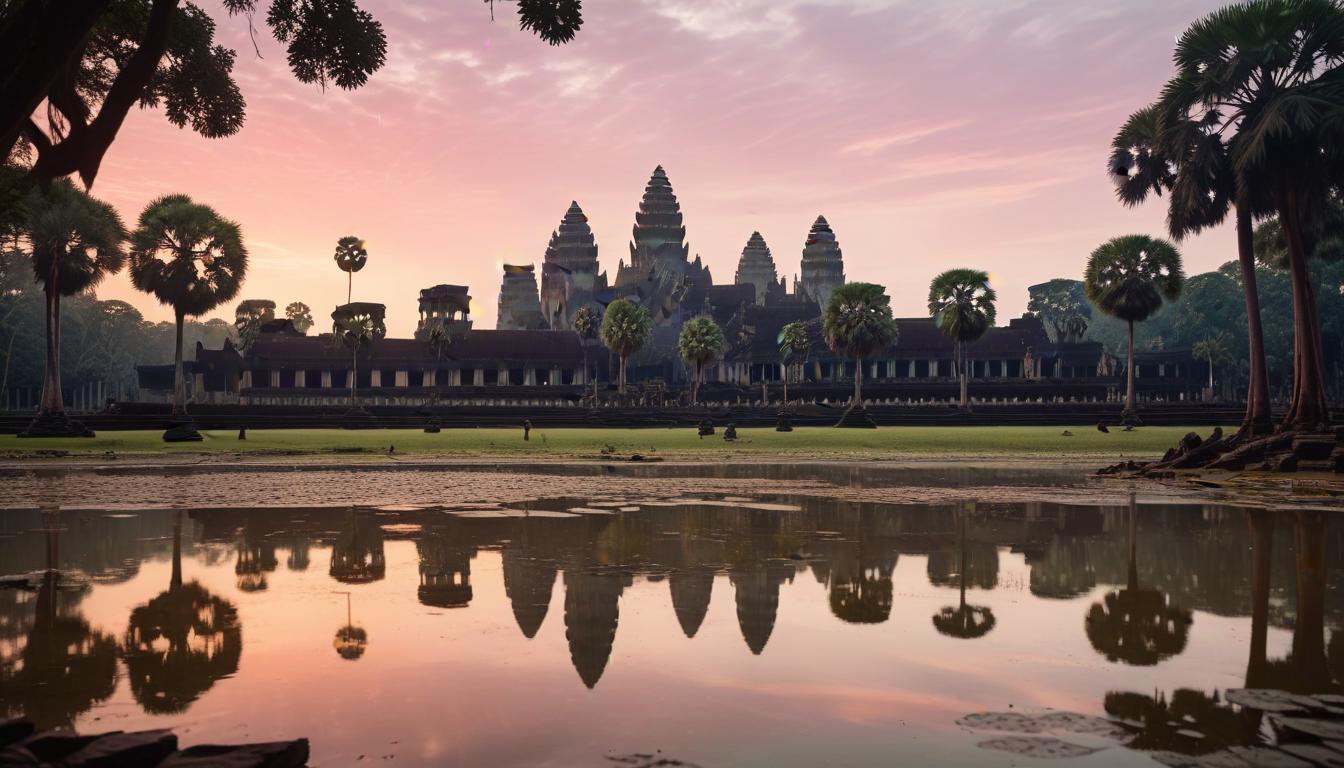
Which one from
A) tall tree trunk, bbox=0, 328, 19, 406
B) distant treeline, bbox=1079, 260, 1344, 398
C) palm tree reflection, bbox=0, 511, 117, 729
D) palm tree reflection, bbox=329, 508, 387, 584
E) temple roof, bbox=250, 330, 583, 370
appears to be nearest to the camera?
palm tree reflection, bbox=0, 511, 117, 729

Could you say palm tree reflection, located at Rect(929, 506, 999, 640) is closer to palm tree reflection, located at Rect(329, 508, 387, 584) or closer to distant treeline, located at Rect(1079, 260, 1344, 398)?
palm tree reflection, located at Rect(329, 508, 387, 584)

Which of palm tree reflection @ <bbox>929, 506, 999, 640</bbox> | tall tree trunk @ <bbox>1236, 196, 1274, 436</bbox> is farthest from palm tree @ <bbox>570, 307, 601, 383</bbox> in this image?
palm tree reflection @ <bbox>929, 506, 999, 640</bbox>

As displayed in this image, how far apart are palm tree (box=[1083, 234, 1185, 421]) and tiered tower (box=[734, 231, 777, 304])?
81.1 m

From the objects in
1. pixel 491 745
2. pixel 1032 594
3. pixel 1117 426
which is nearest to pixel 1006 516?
pixel 1032 594

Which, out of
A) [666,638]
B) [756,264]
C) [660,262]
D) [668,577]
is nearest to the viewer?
[666,638]

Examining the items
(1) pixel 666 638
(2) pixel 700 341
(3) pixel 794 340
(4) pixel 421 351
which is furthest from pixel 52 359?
(1) pixel 666 638

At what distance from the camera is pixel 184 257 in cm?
6431

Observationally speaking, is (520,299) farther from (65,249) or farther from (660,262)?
(65,249)

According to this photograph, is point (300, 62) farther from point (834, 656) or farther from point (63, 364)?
point (63, 364)

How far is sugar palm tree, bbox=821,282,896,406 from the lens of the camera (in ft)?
Result: 236

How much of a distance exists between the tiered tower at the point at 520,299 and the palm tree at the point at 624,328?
60.5 metres

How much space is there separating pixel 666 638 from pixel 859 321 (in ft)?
212

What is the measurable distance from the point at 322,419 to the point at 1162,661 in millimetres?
59395

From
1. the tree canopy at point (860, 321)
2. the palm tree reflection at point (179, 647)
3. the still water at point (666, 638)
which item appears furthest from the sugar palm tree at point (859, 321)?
the palm tree reflection at point (179, 647)
